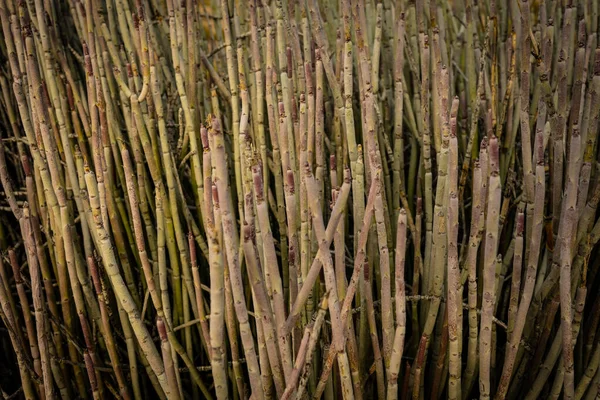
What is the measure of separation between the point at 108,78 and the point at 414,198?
25.4 inches

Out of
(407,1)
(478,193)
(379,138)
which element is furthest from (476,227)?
(407,1)

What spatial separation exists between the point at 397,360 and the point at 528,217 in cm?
33

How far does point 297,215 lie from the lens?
0.98 metres

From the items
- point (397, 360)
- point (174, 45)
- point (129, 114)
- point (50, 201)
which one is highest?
point (174, 45)

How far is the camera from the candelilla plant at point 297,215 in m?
0.81

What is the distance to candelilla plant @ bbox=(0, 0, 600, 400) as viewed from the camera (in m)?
0.81

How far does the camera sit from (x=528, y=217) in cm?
99

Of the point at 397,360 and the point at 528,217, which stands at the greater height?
the point at 528,217

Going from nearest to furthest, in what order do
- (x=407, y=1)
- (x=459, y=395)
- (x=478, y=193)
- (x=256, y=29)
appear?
(x=478, y=193), (x=459, y=395), (x=256, y=29), (x=407, y=1)

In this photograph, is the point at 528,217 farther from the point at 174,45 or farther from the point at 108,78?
the point at 108,78

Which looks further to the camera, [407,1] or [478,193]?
[407,1]

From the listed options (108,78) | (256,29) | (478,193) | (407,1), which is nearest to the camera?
(478,193)

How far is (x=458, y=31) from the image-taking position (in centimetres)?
162

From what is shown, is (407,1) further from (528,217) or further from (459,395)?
(459,395)
